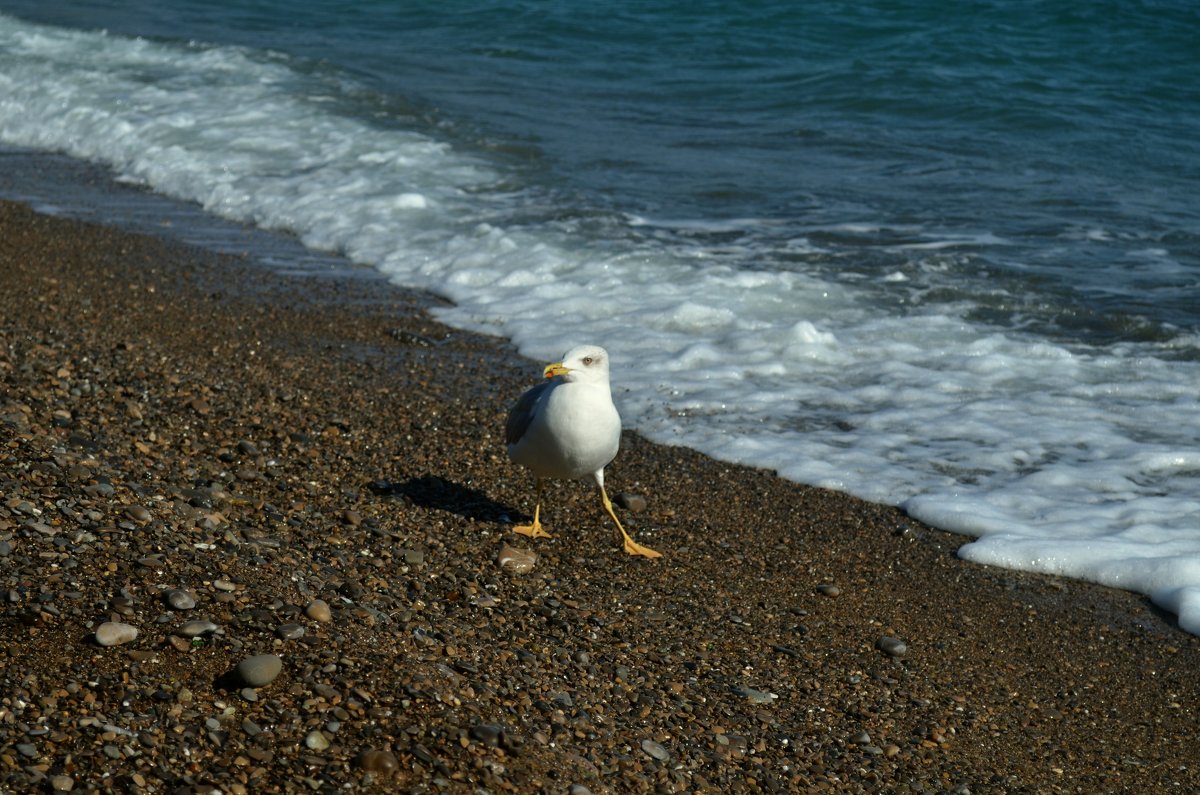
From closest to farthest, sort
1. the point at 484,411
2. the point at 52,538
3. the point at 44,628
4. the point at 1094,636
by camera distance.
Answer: the point at 44,628, the point at 52,538, the point at 1094,636, the point at 484,411

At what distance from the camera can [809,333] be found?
8844mm

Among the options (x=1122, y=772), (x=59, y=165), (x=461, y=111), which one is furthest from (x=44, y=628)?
(x=461, y=111)

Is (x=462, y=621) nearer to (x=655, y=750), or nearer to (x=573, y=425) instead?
(x=655, y=750)

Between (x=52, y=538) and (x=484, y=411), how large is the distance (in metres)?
3.30

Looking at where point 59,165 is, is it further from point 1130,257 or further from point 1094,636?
point 1094,636

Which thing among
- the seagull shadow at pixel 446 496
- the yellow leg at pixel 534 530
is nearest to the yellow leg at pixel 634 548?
the yellow leg at pixel 534 530

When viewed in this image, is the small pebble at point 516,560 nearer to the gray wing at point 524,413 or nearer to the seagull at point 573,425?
the seagull at point 573,425

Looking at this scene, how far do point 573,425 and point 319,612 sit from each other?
5.32 ft

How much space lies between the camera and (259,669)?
143 inches

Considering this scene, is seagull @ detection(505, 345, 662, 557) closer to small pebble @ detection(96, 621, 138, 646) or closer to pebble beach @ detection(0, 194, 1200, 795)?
pebble beach @ detection(0, 194, 1200, 795)

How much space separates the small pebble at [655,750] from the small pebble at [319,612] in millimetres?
1047

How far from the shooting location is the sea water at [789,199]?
7.29 metres

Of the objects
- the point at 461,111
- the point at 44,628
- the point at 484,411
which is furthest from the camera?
the point at 461,111

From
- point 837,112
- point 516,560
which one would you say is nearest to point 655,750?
point 516,560
